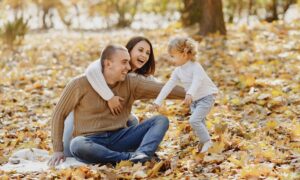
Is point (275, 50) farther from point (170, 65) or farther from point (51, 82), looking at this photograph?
point (51, 82)

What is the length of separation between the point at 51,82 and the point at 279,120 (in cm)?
382

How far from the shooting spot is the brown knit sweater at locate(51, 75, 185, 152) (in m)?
4.25

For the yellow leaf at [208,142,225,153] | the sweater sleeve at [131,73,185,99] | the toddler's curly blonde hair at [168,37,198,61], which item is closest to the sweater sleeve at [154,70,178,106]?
A: the sweater sleeve at [131,73,185,99]

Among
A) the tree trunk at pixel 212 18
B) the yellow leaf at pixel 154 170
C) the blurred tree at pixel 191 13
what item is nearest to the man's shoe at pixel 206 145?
the yellow leaf at pixel 154 170

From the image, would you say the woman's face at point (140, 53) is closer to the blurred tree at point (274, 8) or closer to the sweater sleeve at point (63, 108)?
the sweater sleeve at point (63, 108)

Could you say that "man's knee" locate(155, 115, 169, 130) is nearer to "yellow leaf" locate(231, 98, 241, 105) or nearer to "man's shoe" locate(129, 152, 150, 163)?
"man's shoe" locate(129, 152, 150, 163)

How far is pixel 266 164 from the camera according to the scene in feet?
12.3

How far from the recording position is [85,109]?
4297mm

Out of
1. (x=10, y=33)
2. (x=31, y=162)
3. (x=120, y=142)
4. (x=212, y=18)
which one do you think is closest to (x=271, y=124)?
(x=120, y=142)

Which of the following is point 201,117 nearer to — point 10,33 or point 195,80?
point 195,80

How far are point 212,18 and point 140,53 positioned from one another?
5.98 metres

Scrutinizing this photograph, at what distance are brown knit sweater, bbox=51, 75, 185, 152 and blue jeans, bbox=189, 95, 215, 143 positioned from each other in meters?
0.19

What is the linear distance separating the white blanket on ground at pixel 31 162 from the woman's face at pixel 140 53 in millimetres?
920

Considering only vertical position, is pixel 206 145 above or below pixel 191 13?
below
